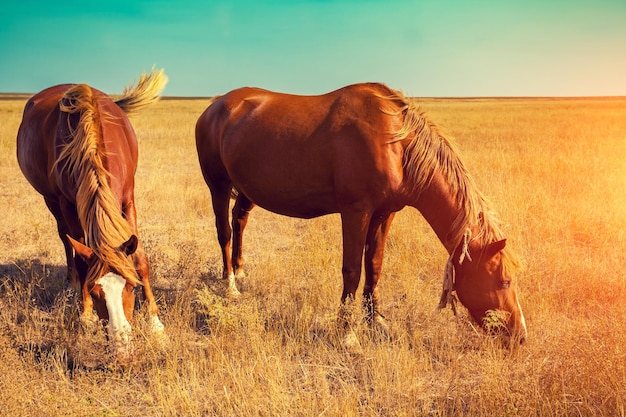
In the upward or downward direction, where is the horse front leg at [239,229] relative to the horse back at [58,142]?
downward

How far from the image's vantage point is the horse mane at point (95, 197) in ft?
11.4

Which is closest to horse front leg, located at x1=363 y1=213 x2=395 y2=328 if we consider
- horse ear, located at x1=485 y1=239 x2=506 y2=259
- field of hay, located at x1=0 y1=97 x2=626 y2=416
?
field of hay, located at x1=0 y1=97 x2=626 y2=416

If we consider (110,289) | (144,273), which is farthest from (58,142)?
(110,289)

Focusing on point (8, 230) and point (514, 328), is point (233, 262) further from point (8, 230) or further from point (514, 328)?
point (8, 230)

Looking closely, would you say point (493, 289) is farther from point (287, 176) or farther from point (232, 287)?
point (232, 287)

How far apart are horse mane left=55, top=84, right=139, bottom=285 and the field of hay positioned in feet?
2.54

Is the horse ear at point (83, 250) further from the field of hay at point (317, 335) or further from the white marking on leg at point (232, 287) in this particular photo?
the white marking on leg at point (232, 287)

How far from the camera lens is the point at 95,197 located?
3.75 metres

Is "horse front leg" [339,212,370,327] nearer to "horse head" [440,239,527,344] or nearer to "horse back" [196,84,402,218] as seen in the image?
"horse back" [196,84,402,218]

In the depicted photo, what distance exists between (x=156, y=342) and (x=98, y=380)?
51 centimetres

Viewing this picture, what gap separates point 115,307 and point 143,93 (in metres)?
4.12

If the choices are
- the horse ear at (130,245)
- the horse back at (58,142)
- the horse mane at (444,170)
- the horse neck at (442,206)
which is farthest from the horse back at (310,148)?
the horse ear at (130,245)

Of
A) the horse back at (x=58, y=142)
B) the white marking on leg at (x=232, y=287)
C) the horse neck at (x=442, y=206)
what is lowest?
the white marking on leg at (x=232, y=287)

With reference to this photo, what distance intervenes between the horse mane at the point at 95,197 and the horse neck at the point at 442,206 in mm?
2508
